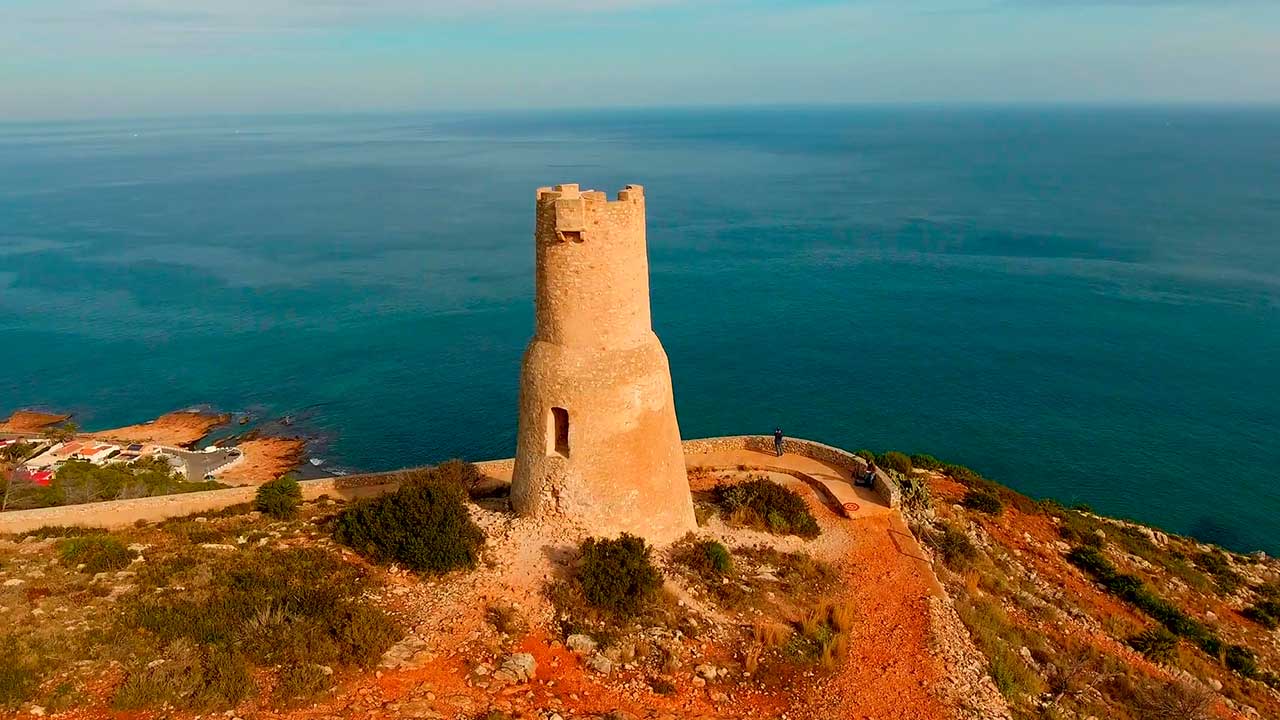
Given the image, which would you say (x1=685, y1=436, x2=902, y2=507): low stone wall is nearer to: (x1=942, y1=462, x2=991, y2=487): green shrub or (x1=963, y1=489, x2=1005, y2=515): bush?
(x1=963, y1=489, x2=1005, y2=515): bush

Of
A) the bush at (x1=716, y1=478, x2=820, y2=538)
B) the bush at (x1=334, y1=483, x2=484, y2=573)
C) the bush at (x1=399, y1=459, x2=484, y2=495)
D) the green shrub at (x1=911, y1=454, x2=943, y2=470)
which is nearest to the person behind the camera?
the bush at (x1=334, y1=483, x2=484, y2=573)

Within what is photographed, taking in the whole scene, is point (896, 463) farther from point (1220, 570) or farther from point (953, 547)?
point (1220, 570)

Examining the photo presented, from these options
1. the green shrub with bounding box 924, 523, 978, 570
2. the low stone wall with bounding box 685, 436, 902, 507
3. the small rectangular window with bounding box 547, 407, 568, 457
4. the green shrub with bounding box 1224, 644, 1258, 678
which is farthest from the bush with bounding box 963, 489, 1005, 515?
the small rectangular window with bounding box 547, 407, 568, 457

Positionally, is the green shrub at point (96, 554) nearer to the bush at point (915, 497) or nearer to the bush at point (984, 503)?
the bush at point (915, 497)

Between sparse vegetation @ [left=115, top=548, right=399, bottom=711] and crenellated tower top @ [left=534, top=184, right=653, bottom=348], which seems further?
crenellated tower top @ [left=534, top=184, right=653, bottom=348]

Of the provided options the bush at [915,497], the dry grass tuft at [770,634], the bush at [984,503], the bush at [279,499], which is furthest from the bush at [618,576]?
the bush at [984,503]

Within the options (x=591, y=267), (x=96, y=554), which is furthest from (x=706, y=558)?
(x=96, y=554)
